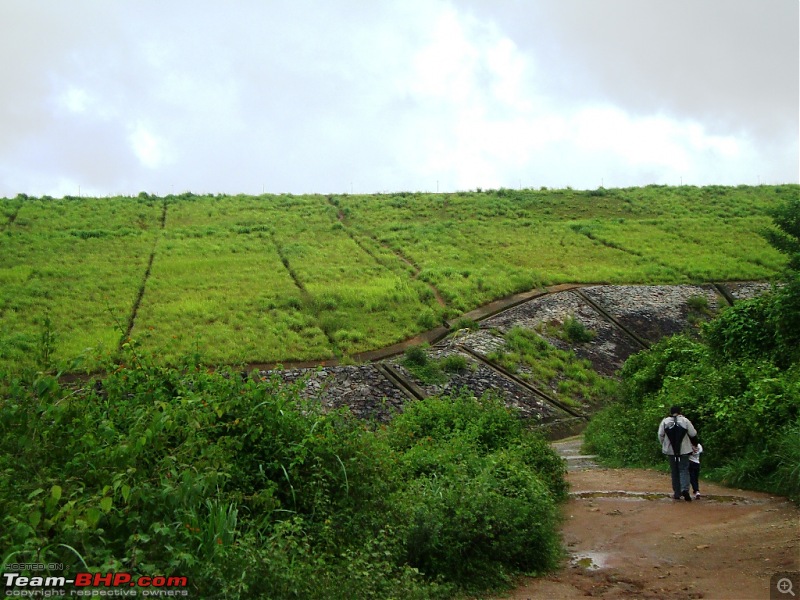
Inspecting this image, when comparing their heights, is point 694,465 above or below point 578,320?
below

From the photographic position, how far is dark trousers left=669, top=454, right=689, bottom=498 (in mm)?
11039

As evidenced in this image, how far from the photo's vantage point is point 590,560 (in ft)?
28.1

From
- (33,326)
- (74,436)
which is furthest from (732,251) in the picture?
(74,436)

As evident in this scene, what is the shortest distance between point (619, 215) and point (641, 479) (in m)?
40.8

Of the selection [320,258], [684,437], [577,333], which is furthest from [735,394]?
[320,258]

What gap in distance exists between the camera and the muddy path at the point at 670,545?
287 inches

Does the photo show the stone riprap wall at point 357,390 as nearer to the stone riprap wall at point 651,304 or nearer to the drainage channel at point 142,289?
the drainage channel at point 142,289

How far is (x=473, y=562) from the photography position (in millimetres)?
7945

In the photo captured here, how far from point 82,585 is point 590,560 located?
18.7 feet

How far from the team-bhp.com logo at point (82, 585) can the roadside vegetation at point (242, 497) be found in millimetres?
103

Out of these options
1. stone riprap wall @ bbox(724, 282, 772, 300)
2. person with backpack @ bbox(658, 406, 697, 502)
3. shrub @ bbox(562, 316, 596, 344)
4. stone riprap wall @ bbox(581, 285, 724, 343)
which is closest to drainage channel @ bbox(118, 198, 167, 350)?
person with backpack @ bbox(658, 406, 697, 502)

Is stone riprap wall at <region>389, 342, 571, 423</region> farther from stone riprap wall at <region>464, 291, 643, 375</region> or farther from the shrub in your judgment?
the shrub

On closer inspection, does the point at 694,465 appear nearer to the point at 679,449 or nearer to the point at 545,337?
the point at 679,449

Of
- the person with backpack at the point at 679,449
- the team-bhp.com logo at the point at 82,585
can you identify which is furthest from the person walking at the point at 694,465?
the team-bhp.com logo at the point at 82,585
